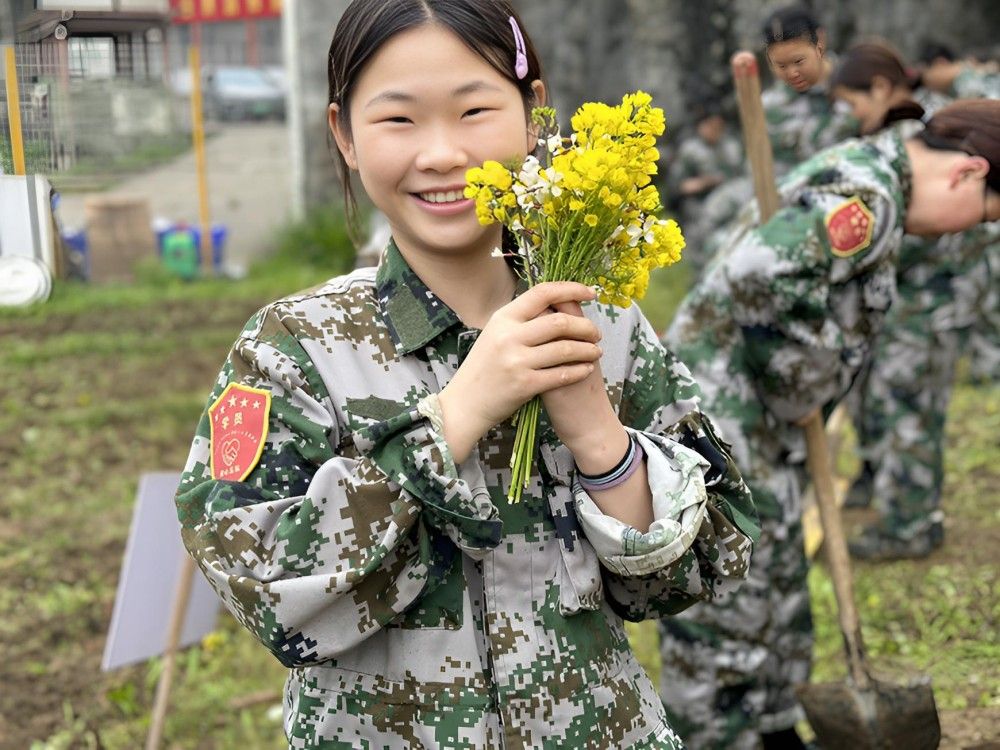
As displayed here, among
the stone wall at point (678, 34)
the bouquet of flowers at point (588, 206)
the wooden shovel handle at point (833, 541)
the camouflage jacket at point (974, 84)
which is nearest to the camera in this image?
the bouquet of flowers at point (588, 206)

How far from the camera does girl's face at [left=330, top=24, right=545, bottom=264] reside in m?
1.65

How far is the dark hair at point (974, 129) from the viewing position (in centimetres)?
314

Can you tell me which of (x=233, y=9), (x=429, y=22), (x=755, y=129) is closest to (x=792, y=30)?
(x=429, y=22)

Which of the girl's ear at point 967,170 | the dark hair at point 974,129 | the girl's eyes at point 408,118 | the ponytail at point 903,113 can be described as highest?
the girl's eyes at point 408,118

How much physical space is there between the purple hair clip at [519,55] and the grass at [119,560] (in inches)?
85.8

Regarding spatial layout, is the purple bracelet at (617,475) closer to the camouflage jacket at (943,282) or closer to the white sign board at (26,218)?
the white sign board at (26,218)

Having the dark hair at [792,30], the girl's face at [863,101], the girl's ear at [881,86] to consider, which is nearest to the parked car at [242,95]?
the girl's face at [863,101]

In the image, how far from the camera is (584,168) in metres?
1.49

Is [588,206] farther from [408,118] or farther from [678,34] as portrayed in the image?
[678,34]

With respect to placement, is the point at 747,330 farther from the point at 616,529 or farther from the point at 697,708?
the point at 616,529

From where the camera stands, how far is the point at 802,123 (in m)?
7.27

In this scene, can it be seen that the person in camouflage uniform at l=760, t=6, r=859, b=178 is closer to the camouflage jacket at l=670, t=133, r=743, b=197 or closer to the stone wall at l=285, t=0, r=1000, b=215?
the camouflage jacket at l=670, t=133, r=743, b=197

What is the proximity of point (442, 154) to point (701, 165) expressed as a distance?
25.4ft

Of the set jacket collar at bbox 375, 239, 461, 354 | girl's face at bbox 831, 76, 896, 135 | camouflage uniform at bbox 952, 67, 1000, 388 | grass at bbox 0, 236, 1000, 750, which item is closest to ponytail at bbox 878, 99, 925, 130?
girl's face at bbox 831, 76, 896, 135
